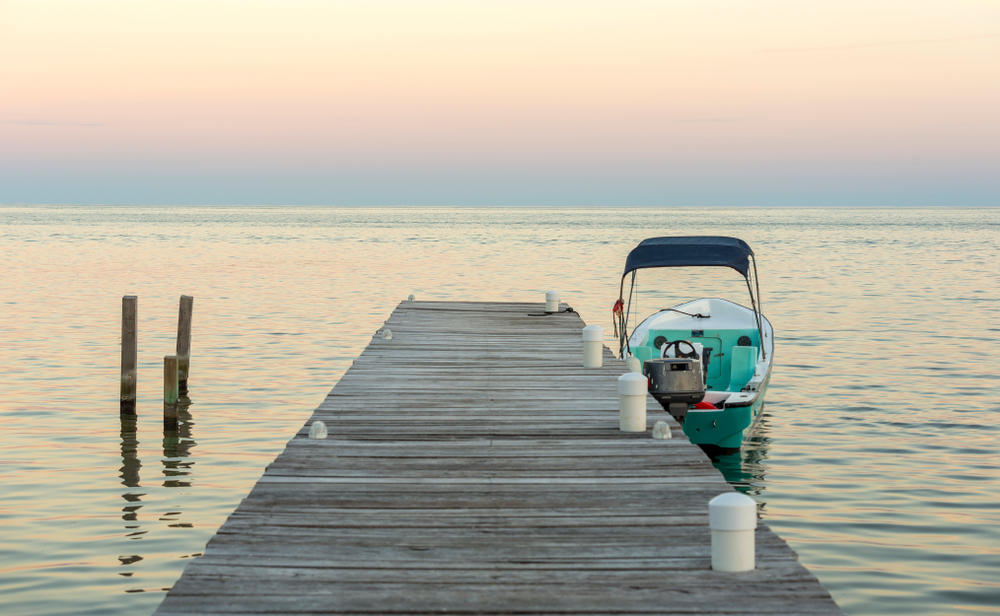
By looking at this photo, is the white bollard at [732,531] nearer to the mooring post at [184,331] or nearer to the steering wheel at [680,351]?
the steering wheel at [680,351]

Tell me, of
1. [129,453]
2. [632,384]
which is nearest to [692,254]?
[632,384]

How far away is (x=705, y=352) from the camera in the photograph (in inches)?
572

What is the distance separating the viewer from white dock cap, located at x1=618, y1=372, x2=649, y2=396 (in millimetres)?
7848

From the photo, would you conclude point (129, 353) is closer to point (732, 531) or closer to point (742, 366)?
point (742, 366)

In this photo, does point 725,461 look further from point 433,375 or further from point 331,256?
point 331,256

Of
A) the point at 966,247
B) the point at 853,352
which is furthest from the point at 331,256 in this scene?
the point at 966,247

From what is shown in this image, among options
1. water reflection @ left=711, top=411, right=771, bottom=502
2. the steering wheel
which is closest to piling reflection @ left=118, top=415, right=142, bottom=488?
the steering wheel

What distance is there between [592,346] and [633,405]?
371 cm

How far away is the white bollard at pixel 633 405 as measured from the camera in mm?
7938

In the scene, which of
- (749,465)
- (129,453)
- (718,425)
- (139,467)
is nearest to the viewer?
(718,425)

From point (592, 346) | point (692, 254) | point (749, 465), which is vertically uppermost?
point (692, 254)

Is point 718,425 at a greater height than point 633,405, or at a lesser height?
lesser

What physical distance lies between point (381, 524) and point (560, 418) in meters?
3.54

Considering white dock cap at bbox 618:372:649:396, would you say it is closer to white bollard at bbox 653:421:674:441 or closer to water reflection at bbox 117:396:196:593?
white bollard at bbox 653:421:674:441
